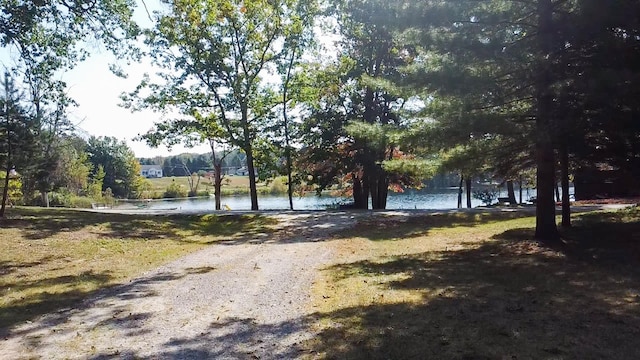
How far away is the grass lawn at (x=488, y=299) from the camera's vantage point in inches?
186

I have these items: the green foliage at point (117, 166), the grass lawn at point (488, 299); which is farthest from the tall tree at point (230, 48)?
the green foliage at point (117, 166)

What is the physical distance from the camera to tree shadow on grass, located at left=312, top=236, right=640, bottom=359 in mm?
4645

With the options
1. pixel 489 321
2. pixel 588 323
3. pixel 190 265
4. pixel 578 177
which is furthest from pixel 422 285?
pixel 578 177

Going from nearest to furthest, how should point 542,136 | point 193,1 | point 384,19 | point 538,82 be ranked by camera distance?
point 542,136 < point 538,82 < point 384,19 < point 193,1

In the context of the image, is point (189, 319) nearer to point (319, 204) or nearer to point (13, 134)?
point (13, 134)

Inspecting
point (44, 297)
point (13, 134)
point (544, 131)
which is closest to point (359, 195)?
point (13, 134)

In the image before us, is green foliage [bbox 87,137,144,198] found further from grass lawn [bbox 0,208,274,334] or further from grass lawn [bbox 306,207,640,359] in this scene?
grass lawn [bbox 306,207,640,359]

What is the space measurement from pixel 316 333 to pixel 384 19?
671cm

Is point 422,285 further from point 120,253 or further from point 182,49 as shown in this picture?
point 182,49

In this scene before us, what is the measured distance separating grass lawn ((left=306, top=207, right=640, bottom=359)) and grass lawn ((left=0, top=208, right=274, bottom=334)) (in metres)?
3.85

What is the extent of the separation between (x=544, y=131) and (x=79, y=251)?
33.0ft

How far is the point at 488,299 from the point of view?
646 centimetres

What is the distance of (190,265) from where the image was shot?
1025cm

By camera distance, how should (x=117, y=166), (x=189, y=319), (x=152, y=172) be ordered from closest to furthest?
(x=189, y=319) < (x=117, y=166) < (x=152, y=172)
